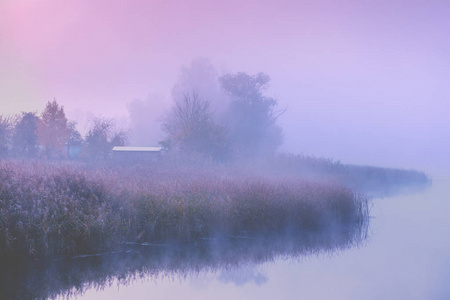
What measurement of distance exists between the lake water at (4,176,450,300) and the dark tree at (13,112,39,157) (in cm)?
3387

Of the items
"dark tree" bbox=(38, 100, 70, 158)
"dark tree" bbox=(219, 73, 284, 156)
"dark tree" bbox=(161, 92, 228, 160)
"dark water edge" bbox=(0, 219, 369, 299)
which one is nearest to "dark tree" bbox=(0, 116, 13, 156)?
"dark tree" bbox=(38, 100, 70, 158)

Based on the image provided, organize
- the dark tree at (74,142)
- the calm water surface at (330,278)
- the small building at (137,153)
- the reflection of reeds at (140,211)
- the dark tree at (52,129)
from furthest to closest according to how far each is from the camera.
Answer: the dark tree at (74,142)
the dark tree at (52,129)
the small building at (137,153)
the reflection of reeds at (140,211)
the calm water surface at (330,278)

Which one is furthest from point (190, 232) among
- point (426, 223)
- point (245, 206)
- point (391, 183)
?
point (391, 183)

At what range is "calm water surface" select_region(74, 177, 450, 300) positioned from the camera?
9.52m

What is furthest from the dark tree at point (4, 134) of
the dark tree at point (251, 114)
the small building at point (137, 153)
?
the dark tree at point (251, 114)

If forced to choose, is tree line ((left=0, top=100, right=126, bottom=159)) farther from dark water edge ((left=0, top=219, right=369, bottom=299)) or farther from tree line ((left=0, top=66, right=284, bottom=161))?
dark water edge ((left=0, top=219, right=369, bottom=299))

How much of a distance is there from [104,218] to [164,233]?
216 centimetres

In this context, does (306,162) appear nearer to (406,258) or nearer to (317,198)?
(317,198)

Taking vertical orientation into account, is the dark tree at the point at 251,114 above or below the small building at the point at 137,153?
above

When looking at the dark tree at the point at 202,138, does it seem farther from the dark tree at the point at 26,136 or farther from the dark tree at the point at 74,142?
the dark tree at the point at 74,142

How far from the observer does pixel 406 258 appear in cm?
1317

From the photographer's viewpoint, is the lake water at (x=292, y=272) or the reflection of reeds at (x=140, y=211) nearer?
the lake water at (x=292, y=272)

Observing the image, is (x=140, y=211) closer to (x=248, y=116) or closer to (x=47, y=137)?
(x=47, y=137)

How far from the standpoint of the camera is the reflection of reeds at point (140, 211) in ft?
36.2
